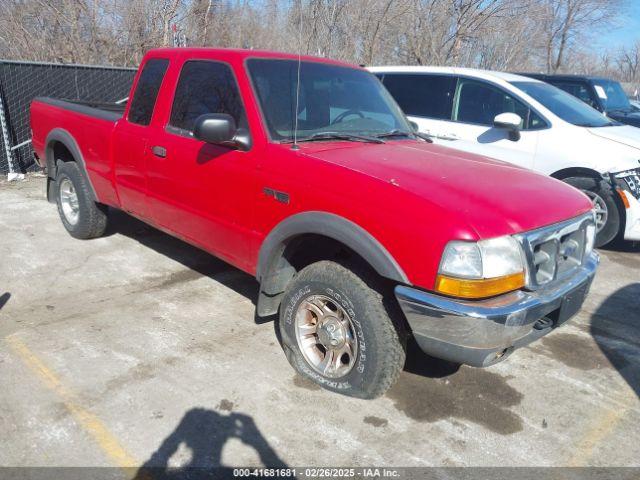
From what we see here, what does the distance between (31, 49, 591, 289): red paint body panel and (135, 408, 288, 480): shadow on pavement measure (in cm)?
107

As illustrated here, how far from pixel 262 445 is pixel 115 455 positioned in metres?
0.73

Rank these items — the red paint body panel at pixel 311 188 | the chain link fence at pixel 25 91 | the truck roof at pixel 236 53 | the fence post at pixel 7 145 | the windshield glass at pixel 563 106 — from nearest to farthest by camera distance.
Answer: the red paint body panel at pixel 311 188 < the truck roof at pixel 236 53 < the windshield glass at pixel 563 106 < the fence post at pixel 7 145 < the chain link fence at pixel 25 91

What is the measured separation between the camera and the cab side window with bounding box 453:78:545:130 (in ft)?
21.2

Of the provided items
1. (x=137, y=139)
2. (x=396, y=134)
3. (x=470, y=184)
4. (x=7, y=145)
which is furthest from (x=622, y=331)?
(x=7, y=145)

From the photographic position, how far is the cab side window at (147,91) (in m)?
4.32

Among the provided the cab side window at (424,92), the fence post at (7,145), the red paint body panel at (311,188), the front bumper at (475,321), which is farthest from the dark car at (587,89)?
the fence post at (7,145)

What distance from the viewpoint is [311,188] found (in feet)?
10.1

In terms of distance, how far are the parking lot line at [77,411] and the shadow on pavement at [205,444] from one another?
0.14m

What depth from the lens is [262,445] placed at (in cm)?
281

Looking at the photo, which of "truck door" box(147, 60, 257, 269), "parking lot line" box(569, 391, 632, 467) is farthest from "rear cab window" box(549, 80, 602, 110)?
"truck door" box(147, 60, 257, 269)

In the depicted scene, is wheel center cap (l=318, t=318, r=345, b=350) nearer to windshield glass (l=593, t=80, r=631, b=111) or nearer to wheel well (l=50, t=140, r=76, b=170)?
wheel well (l=50, t=140, r=76, b=170)

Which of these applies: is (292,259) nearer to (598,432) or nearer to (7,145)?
(598,432)

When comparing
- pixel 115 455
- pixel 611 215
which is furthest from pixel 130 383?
pixel 611 215

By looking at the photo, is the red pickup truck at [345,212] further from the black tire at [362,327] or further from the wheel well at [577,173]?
the wheel well at [577,173]
